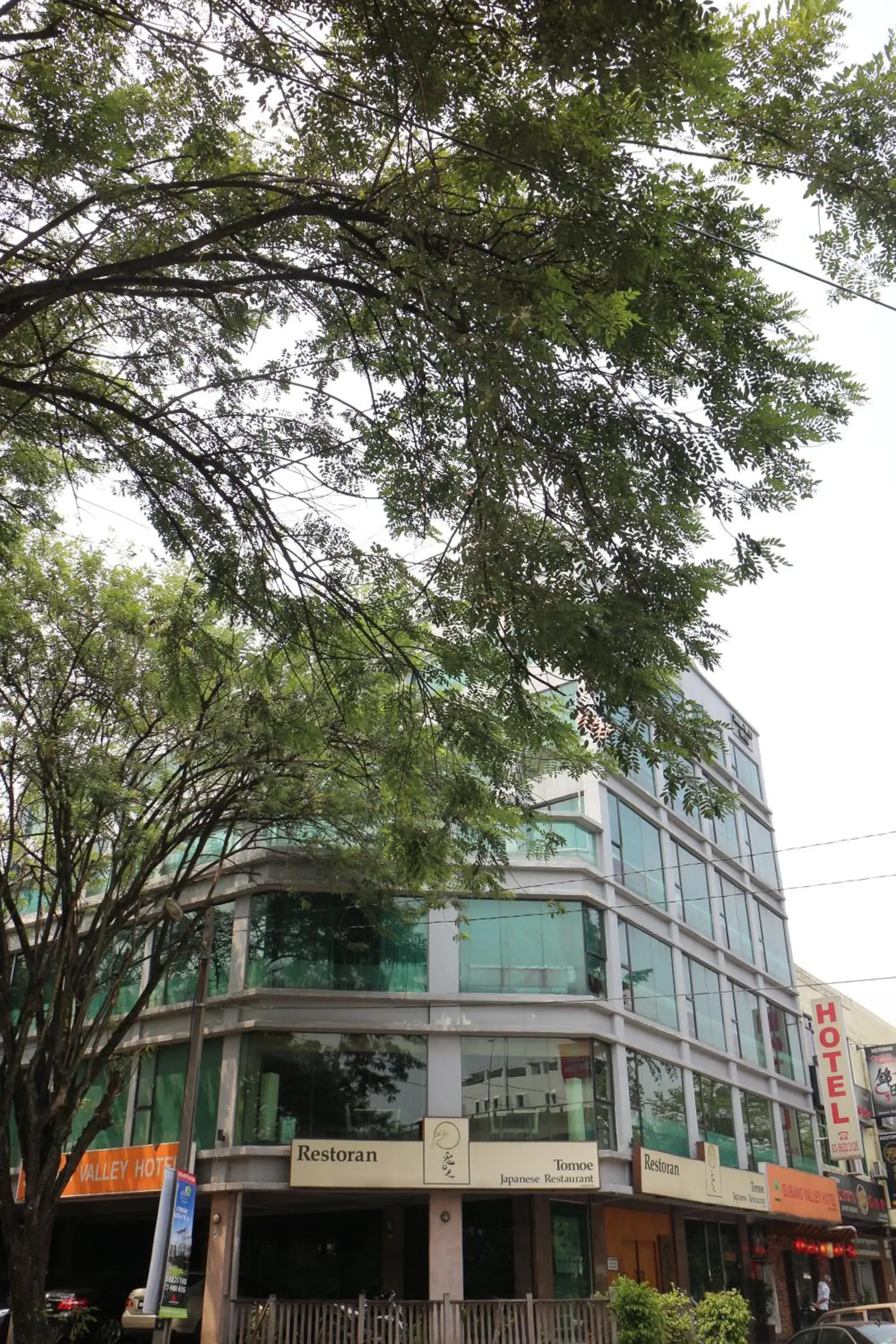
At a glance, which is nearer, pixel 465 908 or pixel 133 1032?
pixel 465 908

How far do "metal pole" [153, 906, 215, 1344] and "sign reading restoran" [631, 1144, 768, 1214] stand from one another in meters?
8.72

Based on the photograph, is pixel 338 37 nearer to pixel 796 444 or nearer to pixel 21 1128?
pixel 796 444

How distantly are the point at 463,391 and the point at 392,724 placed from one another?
404cm

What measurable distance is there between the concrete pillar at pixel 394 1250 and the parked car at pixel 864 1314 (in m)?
7.85

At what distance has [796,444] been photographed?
250 inches

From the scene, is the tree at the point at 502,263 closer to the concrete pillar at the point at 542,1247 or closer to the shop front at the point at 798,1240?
the concrete pillar at the point at 542,1247

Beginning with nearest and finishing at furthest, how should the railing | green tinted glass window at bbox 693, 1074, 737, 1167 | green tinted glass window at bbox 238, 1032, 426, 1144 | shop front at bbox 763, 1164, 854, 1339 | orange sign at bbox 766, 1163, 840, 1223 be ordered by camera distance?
the railing
green tinted glass window at bbox 238, 1032, 426, 1144
green tinted glass window at bbox 693, 1074, 737, 1167
orange sign at bbox 766, 1163, 840, 1223
shop front at bbox 763, 1164, 854, 1339

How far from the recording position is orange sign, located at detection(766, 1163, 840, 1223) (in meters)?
25.9

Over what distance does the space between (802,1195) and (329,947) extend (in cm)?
1568

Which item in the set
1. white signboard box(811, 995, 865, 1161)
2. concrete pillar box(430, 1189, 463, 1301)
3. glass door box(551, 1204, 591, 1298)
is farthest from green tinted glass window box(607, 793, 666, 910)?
white signboard box(811, 995, 865, 1161)

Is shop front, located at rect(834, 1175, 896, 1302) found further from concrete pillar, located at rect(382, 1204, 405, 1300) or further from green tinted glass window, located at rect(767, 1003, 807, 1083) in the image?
concrete pillar, located at rect(382, 1204, 405, 1300)

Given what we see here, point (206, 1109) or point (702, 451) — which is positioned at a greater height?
point (702, 451)

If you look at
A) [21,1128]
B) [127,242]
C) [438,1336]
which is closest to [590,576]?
[127,242]

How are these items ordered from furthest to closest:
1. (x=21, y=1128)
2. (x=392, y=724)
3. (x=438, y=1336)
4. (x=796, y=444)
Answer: (x=438, y=1336)
(x=21, y=1128)
(x=392, y=724)
(x=796, y=444)
